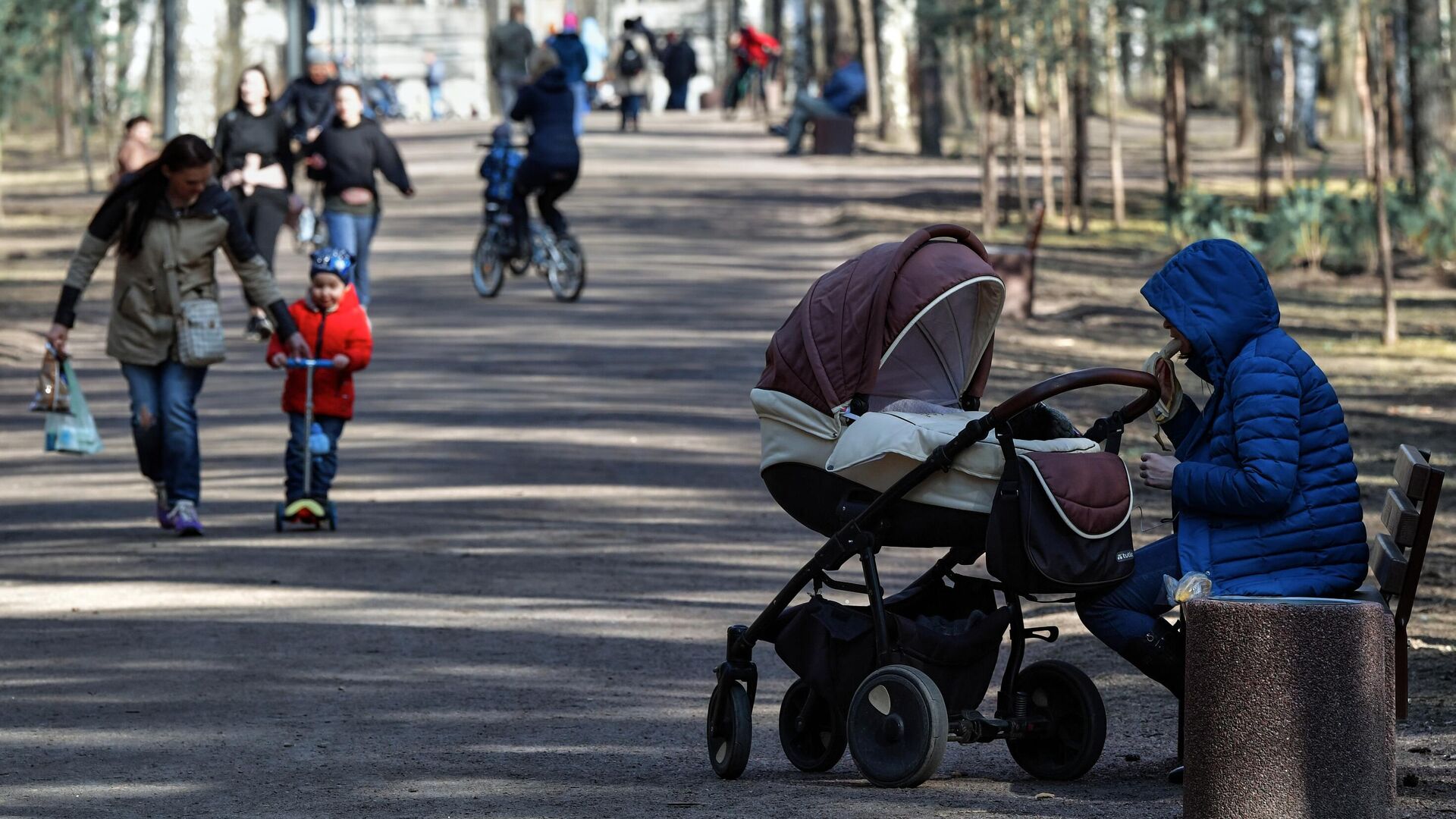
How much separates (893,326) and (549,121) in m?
13.5

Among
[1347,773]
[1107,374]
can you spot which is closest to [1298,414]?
[1107,374]

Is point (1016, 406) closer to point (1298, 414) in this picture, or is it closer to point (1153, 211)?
point (1298, 414)

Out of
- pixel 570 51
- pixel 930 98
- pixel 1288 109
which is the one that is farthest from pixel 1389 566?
pixel 930 98

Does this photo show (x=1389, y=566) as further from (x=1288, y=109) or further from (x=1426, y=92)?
(x=1288, y=109)

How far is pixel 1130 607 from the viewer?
587cm

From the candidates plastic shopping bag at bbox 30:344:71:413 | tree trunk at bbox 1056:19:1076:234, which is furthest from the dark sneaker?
tree trunk at bbox 1056:19:1076:234

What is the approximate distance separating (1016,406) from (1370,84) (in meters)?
13.1

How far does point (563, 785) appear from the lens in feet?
20.3

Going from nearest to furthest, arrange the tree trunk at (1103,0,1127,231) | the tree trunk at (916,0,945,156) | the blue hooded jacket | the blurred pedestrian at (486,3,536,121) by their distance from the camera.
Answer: the blue hooded jacket → the tree trunk at (1103,0,1127,231) → the blurred pedestrian at (486,3,536,121) → the tree trunk at (916,0,945,156)

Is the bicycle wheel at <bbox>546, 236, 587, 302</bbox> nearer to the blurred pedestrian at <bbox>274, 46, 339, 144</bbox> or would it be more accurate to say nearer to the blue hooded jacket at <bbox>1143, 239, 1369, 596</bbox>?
the blurred pedestrian at <bbox>274, 46, 339, 144</bbox>

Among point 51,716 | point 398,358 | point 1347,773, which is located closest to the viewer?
point 1347,773

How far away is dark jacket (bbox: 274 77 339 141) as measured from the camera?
19094 millimetres

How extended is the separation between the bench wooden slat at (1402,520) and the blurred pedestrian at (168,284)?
5.84m

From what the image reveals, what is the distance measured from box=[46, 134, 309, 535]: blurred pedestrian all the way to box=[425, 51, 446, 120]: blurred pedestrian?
2467 inches
